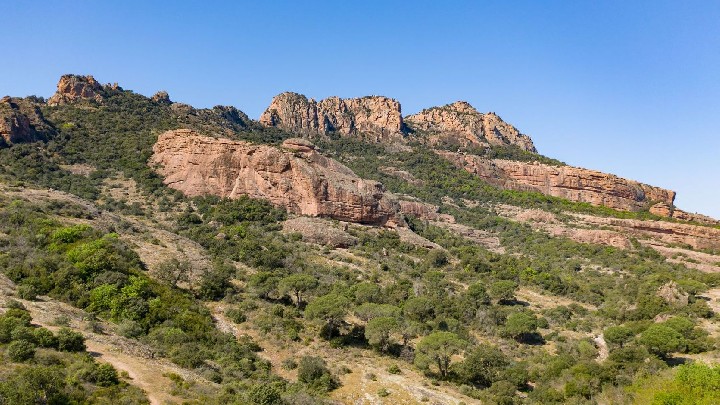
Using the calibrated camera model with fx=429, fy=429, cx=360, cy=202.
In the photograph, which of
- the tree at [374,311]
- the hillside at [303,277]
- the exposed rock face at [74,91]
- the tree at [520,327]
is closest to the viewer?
the hillside at [303,277]

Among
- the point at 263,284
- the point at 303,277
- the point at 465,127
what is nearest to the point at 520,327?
the point at 303,277

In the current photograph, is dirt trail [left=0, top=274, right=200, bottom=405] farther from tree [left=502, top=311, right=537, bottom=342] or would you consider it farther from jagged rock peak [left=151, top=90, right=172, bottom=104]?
jagged rock peak [left=151, top=90, right=172, bottom=104]

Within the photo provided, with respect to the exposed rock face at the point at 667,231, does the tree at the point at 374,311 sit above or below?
below

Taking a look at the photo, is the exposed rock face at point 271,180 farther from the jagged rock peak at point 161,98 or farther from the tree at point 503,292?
the jagged rock peak at point 161,98

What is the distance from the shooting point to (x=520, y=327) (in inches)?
1496

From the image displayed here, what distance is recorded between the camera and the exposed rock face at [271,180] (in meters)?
62.8

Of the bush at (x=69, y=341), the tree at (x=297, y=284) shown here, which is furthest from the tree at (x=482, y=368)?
the bush at (x=69, y=341)

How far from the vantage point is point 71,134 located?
7294cm

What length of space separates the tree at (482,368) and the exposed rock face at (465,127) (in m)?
108

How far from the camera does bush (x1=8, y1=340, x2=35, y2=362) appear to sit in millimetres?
16531

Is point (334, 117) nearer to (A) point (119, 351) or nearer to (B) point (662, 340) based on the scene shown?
(B) point (662, 340)

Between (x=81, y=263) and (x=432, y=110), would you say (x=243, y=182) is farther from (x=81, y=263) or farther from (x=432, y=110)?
(x=432, y=110)

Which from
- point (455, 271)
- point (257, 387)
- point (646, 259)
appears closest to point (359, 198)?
point (455, 271)

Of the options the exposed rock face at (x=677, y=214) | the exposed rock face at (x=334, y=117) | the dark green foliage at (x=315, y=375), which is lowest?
the dark green foliage at (x=315, y=375)
